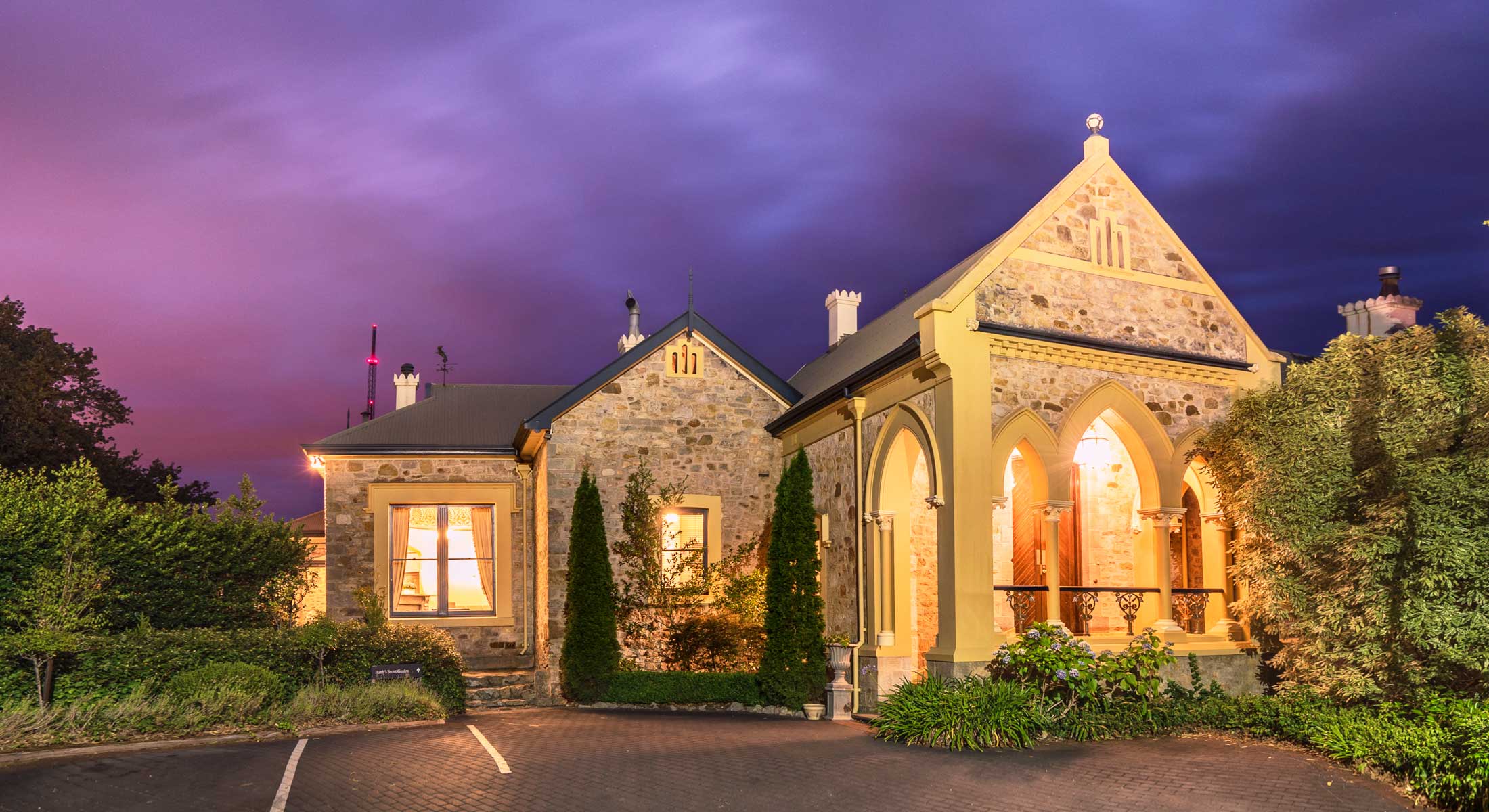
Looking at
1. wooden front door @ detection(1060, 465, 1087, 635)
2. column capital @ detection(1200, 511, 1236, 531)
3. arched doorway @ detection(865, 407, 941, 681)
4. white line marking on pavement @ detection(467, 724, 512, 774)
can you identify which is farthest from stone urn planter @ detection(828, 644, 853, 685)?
column capital @ detection(1200, 511, 1236, 531)

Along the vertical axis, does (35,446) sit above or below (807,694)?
above

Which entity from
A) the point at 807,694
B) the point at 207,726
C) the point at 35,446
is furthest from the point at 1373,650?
the point at 35,446

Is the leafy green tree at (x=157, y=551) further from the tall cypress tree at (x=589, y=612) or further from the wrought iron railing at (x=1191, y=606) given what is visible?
the wrought iron railing at (x=1191, y=606)

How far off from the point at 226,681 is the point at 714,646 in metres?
7.05

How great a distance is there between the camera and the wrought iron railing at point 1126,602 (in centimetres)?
1348

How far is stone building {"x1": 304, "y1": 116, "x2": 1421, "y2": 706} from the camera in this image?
43.0ft

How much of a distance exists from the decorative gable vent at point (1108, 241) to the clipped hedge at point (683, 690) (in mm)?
7580

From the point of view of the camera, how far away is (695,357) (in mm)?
18281

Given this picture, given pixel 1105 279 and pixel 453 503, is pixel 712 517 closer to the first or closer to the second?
pixel 453 503

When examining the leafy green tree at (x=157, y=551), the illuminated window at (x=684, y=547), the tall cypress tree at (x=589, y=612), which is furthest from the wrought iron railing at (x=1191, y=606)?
the leafy green tree at (x=157, y=551)

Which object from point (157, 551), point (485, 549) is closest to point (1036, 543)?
point (485, 549)

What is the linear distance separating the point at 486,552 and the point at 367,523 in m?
2.19

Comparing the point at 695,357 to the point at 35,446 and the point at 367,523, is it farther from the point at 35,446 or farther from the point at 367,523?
the point at 35,446

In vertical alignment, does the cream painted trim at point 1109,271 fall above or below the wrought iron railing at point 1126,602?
above
